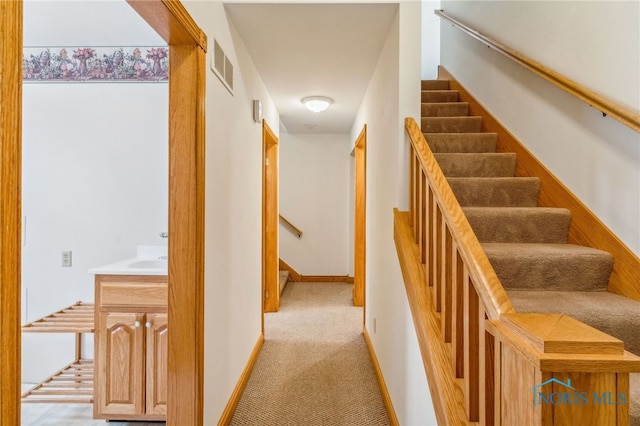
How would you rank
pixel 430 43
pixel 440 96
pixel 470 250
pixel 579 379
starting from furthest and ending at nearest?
pixel 430 43
pixel 440 96
pixel 470 250
pixel 579 379

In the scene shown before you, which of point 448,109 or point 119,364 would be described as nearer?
point 119,364

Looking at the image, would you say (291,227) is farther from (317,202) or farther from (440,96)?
(440,96)

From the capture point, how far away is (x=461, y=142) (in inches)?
101

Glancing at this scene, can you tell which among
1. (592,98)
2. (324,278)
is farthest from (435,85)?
(324,278)

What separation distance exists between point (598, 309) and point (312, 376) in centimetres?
189

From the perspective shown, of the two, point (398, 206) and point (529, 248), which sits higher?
point (398, 206)

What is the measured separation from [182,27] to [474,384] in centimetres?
164

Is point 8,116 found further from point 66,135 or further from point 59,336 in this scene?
point 59,336

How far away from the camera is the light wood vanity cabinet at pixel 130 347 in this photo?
1908mm

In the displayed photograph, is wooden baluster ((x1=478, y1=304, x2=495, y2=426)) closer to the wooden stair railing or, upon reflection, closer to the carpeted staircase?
the wooden stair railing

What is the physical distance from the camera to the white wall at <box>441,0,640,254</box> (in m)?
1.52

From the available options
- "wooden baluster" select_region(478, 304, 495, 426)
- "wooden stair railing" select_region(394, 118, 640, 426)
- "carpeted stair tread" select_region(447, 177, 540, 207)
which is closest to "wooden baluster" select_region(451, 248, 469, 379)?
"wooden stair railing" select_region(394, 118, 640, 426)

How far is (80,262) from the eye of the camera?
2.48 meters

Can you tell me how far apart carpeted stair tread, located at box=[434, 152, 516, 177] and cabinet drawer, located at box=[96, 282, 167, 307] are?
196 centimetres
